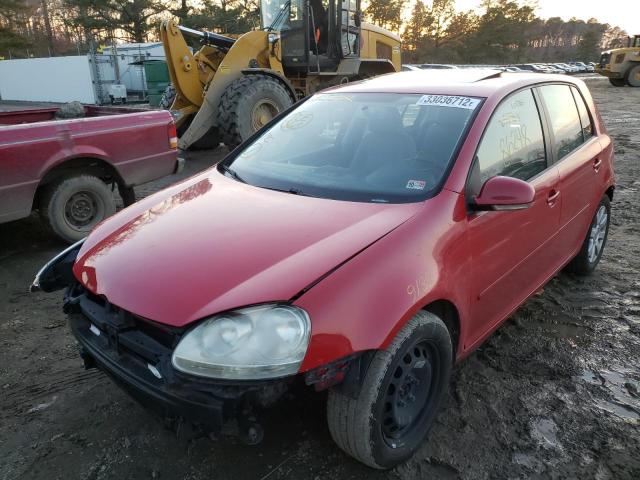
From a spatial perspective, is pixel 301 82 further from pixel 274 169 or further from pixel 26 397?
pixel 26 397

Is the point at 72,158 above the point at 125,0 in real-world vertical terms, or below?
below

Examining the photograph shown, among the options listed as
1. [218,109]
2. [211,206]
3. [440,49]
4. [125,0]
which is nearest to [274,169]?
[211,206]

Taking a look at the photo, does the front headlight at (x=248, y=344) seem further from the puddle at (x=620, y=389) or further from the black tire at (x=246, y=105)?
the black tire at (x=246, y=105)

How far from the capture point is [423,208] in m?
2.18

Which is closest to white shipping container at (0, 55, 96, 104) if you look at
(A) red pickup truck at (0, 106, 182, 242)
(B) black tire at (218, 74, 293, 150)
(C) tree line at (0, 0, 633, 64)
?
(C) tree line at (0, 0, 633, 64)

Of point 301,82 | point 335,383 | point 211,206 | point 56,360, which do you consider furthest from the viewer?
point 301,82

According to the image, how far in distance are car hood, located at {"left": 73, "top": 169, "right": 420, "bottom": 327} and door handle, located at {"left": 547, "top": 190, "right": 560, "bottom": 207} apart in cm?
116

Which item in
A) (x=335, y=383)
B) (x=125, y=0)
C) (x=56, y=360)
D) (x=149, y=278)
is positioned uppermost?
(x=125, y=0)

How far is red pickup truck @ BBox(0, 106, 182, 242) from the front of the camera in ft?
14.1

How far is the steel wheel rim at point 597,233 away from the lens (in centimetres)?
388

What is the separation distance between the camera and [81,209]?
16.3ft

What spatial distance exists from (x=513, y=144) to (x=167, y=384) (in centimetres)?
216

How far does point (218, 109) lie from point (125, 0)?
3358 centimetres

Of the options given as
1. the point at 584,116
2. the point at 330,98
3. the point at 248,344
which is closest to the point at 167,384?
the point at 248,344
